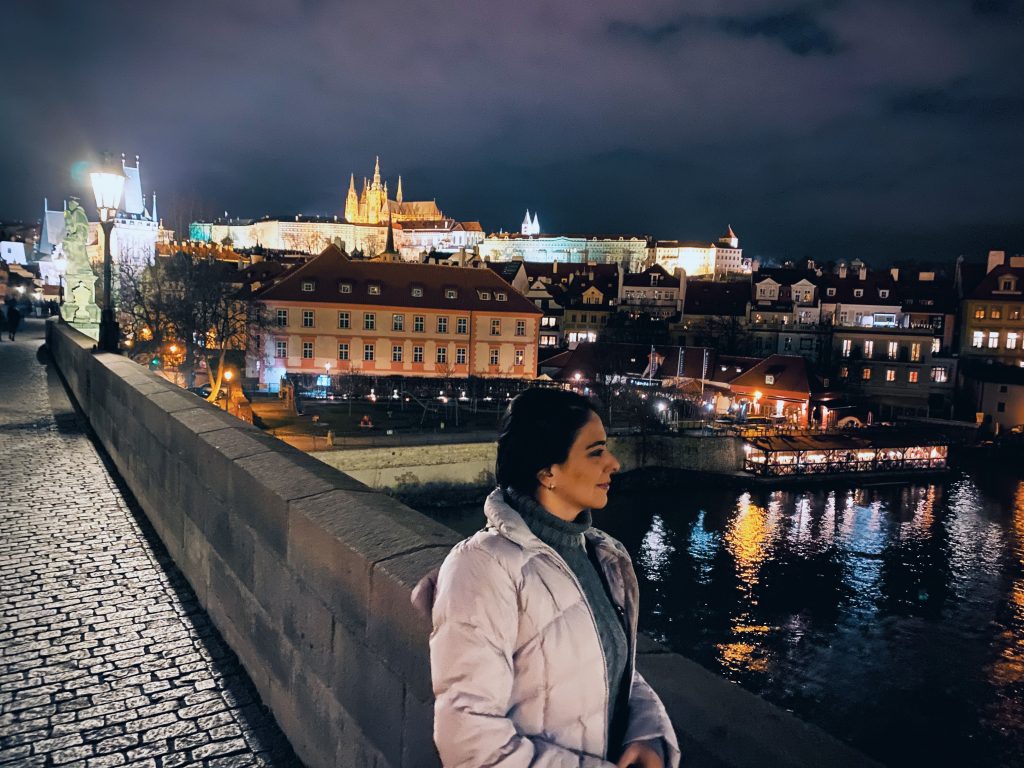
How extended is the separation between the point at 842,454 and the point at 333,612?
4355cm

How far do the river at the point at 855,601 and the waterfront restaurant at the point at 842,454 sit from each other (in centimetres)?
176

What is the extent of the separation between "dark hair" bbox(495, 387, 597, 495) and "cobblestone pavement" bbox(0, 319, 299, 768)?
7.08 feet

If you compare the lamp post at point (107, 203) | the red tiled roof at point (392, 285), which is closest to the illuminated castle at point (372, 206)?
the red tiled roof at point (392, 285)

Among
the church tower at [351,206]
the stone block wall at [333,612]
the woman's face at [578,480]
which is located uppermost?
the church tower at [351,206]

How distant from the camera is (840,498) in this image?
1537 inches

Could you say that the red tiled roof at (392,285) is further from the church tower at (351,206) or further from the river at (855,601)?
the church tower at (351,206)

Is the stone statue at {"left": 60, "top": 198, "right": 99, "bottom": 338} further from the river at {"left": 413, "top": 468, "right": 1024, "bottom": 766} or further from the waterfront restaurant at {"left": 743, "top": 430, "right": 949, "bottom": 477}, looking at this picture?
the waterfront restaurant at {"left": 743, "top": 430, "right": 949, "bottom": 477}

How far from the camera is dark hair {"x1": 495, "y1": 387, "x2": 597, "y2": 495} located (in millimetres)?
1877

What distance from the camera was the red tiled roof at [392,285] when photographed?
4656 centimetres

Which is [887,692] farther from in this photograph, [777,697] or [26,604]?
[26,604]

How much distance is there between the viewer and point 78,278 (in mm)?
24078

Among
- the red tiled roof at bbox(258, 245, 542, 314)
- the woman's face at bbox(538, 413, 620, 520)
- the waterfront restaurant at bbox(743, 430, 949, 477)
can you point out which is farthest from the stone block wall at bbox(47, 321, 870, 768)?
the red tiled roof at bbox(258, 245, 542, 314)

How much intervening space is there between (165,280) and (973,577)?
46095mm

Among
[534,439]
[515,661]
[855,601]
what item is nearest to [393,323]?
[855,601]
